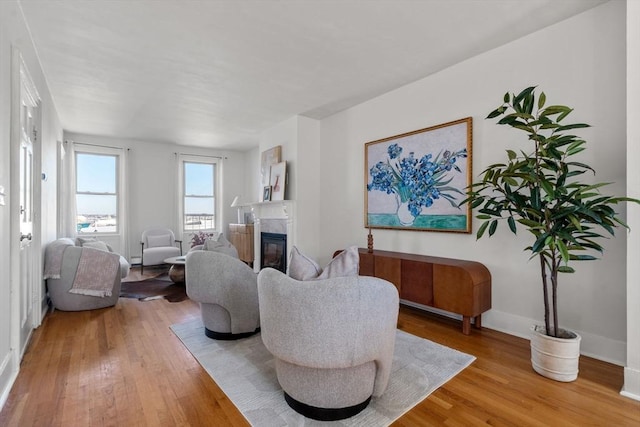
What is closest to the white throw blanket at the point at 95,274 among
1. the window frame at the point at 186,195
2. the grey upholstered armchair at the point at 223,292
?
the grey upholstered armchair at the point at 223,292

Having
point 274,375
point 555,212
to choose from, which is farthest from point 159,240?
point 555,212

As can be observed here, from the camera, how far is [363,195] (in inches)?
170

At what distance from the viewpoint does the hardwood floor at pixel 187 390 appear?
172 centimetres

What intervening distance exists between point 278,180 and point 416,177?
246 cm

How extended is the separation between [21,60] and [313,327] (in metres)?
2.87

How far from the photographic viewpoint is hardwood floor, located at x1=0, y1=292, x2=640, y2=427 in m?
1.72

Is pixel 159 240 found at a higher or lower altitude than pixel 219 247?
lower

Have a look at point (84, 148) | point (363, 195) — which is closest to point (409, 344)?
point (363, 195)

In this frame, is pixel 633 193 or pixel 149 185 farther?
pixel 149 185

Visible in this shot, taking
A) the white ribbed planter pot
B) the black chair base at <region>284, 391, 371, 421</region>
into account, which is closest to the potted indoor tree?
the white ribbed planter pot

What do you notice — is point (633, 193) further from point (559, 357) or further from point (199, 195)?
point (199, 195)

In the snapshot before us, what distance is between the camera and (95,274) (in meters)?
3.61

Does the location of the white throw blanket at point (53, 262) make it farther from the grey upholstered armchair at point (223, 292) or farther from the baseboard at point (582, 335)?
the baseboard at point (582, 335)

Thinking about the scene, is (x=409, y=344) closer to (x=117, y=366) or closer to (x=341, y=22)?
(x=117, y=366)
